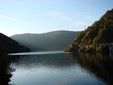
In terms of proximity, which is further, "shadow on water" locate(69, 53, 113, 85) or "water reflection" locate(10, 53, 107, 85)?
"shadow on water" locate(69, 53, 113, 85)

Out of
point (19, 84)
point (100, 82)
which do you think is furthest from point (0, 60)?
point (100, 82)

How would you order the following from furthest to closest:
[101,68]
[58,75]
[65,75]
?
[101,68], [58,75], [65,75]

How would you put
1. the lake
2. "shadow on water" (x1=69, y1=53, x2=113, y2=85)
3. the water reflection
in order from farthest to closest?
"shadow on water" (x1=69, y1=53, x2=113, y2=85), the water reflection, the lake

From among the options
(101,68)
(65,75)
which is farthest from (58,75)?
(101,68)

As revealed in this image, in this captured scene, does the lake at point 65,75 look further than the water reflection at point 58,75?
No

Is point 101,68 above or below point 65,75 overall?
above

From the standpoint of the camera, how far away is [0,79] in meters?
62.6

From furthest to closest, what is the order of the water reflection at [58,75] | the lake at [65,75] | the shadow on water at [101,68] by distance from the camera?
the shadow on water at [101,68], the water reflection at [58,75], the lake at [65,75]

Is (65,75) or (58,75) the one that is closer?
(65,75)

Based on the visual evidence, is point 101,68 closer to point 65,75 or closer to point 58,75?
point 65,75

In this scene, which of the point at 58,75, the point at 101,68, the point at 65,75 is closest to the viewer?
the point at 65,75

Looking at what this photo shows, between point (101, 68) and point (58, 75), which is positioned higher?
point (101, 68)

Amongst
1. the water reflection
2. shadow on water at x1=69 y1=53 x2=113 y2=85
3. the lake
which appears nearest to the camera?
the lake

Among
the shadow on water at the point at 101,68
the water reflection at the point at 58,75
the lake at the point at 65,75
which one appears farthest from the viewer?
the shadow on water at the point at 101,68
